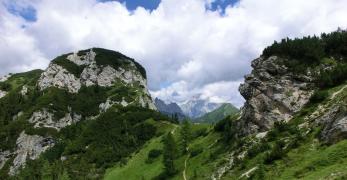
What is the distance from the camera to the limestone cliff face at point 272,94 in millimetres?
77500

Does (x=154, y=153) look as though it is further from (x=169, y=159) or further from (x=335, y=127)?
(x=335, y=127)

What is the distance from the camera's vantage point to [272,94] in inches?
3189

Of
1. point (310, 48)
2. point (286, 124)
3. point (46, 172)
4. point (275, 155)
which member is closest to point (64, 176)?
point (46, 172)

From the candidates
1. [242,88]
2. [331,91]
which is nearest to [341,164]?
[331,91]

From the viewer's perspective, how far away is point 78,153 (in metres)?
178

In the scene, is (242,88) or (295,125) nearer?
(295,125)

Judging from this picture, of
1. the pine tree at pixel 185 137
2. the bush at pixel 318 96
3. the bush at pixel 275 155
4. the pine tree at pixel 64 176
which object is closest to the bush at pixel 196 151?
the pine tree at pixel 185 137

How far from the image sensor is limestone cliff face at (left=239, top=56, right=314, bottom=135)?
77.5 meters

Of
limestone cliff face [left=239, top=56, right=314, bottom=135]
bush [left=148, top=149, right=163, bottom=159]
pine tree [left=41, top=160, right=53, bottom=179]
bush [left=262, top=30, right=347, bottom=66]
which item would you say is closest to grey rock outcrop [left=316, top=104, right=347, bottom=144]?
limestone cliff face [left=239, top=56, right=314, bottom=135]

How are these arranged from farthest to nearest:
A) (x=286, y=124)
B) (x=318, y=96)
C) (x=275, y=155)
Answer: (x=318, y=96) → (x=286, y=124) → (x=275, y=155)

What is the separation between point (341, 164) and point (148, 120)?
15571 cm

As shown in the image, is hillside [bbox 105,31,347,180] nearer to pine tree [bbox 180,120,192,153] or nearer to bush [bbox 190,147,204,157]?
bush [bbox 190,147,204,157]

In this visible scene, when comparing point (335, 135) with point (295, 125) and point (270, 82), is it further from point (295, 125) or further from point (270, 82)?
point (270, 82)

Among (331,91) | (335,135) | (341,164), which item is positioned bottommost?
(341,164)
